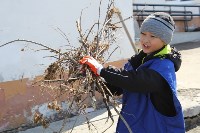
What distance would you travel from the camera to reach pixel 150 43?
2494 mm

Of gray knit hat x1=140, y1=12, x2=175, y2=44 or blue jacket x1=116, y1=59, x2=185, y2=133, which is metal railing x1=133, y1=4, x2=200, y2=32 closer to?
gray knit hat x1=140, y1=12, x2=175, y2=44

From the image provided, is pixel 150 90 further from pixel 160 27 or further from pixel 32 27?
pixel 32 27

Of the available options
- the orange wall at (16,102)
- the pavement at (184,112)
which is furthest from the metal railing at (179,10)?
the orange wall at (16,102)

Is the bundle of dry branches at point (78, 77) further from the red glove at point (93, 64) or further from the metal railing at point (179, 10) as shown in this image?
the metal railing at point (179, 10)

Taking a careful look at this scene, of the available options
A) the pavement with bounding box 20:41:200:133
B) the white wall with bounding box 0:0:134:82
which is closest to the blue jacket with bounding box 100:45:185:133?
the pavement with bounding box 20:41:200:133

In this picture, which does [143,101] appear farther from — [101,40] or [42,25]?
[42,25]

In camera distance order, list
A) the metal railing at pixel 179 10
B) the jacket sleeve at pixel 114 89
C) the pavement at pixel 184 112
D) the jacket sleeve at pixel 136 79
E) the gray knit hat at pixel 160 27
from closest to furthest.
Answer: the jacket sleeve at pixel 136 79, the gray knit hat at pixel 160 27, the jacket sleeve at pixel 114 89, the pavement at pixel 184 112, the metal railing at pixel 179 10

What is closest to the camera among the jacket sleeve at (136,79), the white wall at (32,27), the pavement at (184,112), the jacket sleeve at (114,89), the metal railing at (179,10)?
the jacket sleeve at (136,79)

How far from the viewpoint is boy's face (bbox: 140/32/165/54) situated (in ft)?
8.18

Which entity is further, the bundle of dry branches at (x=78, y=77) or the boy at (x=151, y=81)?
the bundle of dry branches at (x=78, y=77)

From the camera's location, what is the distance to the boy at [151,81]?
236 centimetres

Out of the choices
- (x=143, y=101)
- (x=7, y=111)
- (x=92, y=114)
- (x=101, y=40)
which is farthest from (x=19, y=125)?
(x=143, y=101)

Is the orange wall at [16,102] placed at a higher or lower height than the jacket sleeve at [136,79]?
lower

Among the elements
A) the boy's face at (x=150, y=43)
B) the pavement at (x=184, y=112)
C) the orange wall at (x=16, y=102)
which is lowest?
the pavement at (x=184, y=112)
